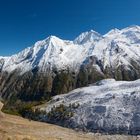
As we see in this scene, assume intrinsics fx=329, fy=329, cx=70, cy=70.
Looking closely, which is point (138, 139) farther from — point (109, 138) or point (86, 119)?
point (86, 119)

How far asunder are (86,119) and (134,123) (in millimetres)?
19968

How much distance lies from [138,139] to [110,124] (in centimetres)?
1769

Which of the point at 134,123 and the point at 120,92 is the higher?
the point at 120,92

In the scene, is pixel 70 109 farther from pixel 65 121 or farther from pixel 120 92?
pixel 120 92

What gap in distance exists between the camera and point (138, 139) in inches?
3907

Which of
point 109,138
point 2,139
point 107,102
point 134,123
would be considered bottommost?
point 2,139

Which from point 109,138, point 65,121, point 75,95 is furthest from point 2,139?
point 75,95

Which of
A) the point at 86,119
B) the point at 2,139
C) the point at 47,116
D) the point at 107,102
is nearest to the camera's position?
the point at 2,139

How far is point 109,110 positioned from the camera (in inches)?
4934

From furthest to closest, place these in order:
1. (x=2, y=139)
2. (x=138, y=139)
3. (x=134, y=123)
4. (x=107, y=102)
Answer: (x=107, y=102) → (x=134, y=123) → (x=138, y=139) → (x=2, y=139)

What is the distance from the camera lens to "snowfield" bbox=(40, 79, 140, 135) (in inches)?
4470

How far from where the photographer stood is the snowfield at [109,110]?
11354cm

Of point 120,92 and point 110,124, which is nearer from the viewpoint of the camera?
point 110,124

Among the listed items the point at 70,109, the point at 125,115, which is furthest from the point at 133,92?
the point at 70,109
